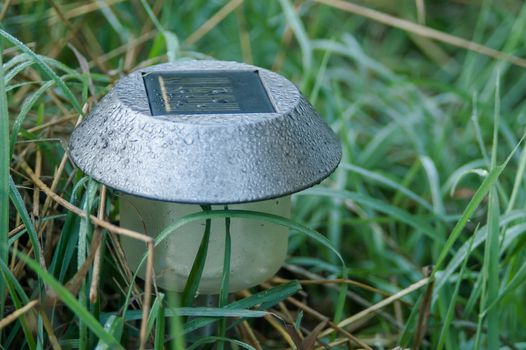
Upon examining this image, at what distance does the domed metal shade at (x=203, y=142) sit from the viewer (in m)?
0.79

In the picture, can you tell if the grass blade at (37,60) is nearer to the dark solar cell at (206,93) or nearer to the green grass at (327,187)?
the green grass at (327,187)

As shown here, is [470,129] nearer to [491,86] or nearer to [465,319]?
[491,86]

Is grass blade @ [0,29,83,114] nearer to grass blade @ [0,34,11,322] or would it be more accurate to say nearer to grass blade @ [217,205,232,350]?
grass blade @ [0,34,11,322]

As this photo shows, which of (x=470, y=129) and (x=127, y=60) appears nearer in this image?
(x=127, y=60)

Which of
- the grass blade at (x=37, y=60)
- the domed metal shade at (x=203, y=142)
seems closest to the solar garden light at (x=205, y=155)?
the domed metal shade at (x=203, y=142)

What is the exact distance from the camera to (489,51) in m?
1.54

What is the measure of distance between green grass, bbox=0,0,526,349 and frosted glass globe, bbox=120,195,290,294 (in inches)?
1.2

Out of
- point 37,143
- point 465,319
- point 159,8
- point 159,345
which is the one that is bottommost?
point 465,319

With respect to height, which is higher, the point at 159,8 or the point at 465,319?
the point at 159,8

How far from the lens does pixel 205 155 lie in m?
0.80

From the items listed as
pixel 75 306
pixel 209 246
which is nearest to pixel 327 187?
pixel 209 246

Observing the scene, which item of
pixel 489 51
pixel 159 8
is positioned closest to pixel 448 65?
pixel 489 51

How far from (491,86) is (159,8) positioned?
78cm

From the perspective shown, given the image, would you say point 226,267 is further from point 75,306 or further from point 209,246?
point 75,306
